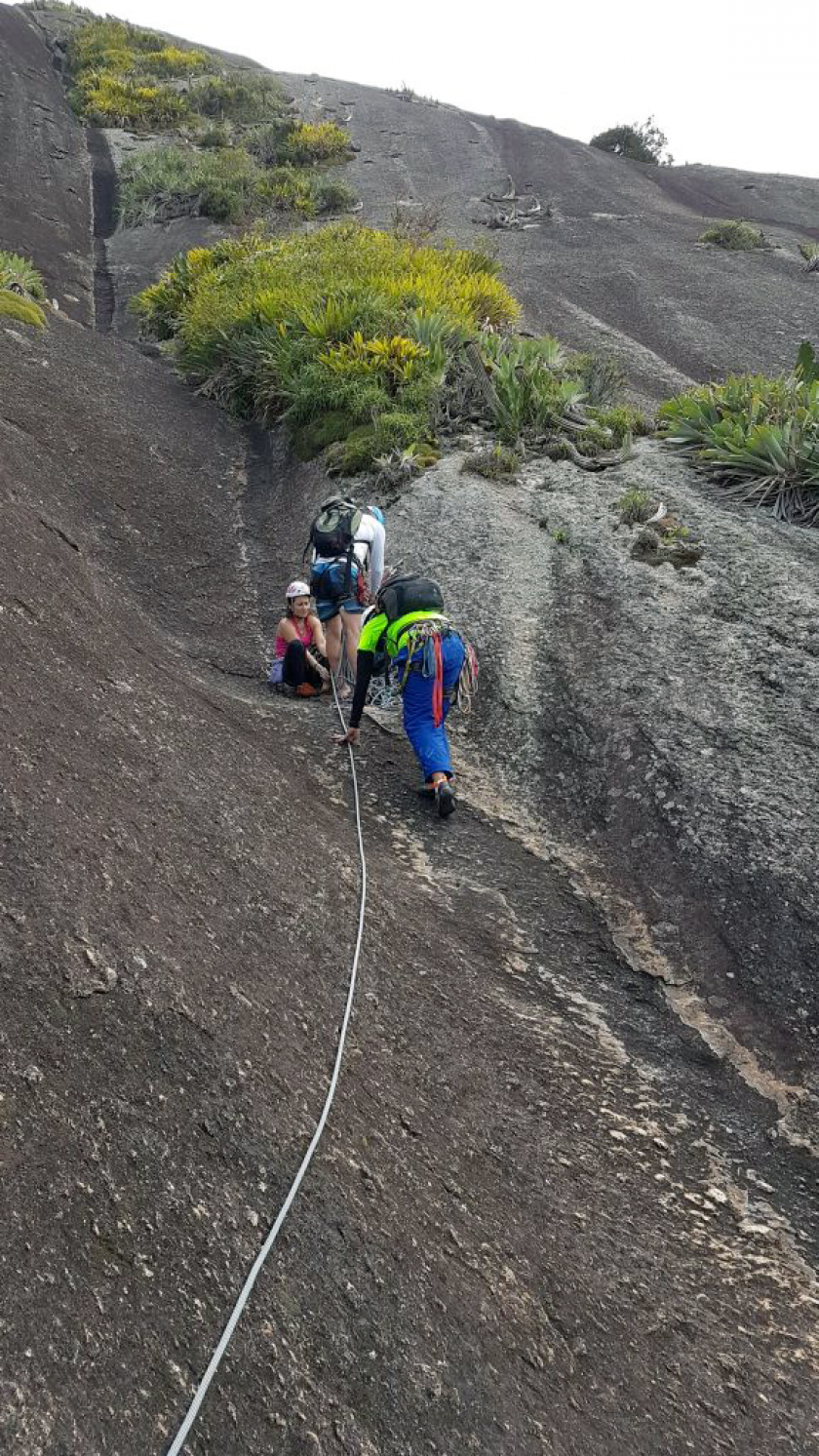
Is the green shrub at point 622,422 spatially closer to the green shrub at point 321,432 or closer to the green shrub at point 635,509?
the green shrub at point 635,509

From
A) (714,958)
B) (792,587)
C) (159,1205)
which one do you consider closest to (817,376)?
(792,587)

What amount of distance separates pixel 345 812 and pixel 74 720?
195 cm

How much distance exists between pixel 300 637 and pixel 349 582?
2.10ft

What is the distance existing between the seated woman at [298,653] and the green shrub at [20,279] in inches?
405

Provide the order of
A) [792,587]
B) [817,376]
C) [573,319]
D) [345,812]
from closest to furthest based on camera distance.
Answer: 1. [345,812]
2. [792,587]
3. [817,376]
4. [573,319]

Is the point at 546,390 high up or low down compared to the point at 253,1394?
up

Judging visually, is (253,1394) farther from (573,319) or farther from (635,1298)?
(573,319)

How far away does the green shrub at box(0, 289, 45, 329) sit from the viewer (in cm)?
1330

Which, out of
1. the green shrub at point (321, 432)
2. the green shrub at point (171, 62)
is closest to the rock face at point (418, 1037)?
the green shrub at point (321, 432)

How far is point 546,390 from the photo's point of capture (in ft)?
38.4

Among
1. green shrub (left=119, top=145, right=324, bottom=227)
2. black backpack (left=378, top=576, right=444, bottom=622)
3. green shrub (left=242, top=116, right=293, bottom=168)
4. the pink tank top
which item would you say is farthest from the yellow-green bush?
green shrub (left=242, top=116, right=293, bottom=168)

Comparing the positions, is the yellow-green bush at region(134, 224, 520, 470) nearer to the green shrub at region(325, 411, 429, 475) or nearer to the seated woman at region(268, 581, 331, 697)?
the green shrub at region(325, 411, 429, 475)

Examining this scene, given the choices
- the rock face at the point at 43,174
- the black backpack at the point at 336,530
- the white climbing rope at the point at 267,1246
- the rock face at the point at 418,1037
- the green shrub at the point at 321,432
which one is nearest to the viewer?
the white climbing rope at the point at 267,1246

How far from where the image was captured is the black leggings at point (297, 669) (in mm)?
7711
